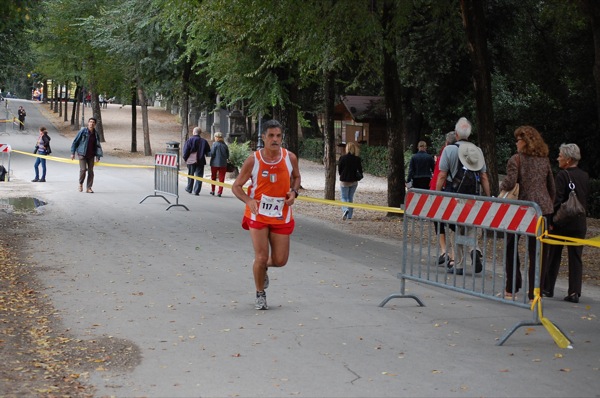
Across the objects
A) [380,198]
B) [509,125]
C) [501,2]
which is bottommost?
[380,198]

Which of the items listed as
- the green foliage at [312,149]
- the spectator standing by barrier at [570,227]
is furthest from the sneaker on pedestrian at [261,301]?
the green foliage at [312,149]

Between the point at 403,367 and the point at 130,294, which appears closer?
the point at 403,367

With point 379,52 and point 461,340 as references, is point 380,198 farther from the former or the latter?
point 461,340

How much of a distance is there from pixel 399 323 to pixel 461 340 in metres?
0.86

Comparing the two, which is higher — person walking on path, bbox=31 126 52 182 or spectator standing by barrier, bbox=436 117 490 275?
spectator standing by barrier, bbox=436 117 490 275

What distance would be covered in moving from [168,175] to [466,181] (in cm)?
1129

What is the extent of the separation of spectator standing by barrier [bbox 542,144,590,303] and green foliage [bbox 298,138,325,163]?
40340mm

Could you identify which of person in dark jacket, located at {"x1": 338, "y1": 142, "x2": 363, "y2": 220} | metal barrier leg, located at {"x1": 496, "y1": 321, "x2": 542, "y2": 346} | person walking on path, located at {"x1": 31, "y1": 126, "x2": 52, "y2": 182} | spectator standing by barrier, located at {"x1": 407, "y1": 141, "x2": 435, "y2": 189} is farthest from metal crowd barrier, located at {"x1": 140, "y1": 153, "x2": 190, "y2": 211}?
metal barrier leg, located at {"x1": 496, "y1": 321, "x2": 542, "y2": 346}

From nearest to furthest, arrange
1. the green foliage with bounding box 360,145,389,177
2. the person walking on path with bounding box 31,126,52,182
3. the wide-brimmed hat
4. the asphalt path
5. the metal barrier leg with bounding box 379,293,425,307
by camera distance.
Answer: the asphalt path
the metal barrier leg with bounding box 379,293,425,307
the wide-brimmed hat
the person walking on path with bounding box 31,126,52,182
the green foliage with bounding box 360,145,389,177

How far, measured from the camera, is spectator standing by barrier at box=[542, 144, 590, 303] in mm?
10656

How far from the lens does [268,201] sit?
954cm

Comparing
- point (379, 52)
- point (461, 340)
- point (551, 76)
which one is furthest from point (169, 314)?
point (551, 76)

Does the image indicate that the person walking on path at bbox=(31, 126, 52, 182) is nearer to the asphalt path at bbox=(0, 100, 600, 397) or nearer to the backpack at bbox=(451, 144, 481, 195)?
the asphalt path at bbox=(0, 100, 600, 397)

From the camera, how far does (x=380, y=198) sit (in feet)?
100.0
